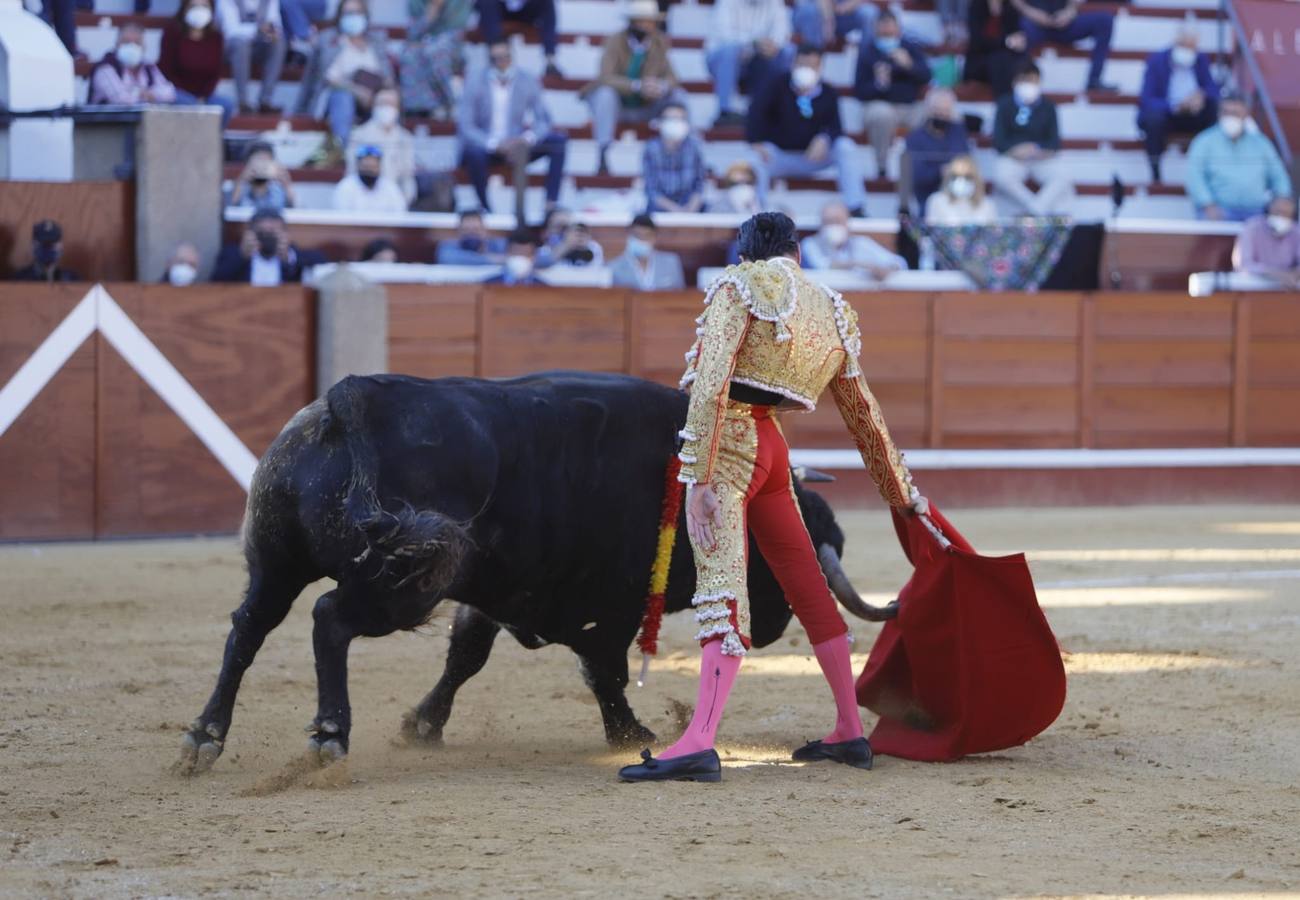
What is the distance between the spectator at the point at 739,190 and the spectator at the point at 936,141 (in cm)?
99

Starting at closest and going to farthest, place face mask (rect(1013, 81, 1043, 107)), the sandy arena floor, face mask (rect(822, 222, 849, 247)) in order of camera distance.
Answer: the sandy arena floor, face mask (rect(822, 222, 849, 247)), face mask (rect(1013, 81, 1043, 107))

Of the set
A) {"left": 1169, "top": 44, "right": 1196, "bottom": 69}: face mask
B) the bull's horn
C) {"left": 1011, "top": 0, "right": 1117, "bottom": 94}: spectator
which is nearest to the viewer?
the bull's horn

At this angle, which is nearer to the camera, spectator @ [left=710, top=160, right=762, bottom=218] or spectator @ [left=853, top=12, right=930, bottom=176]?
spectator @ [left=710, top=160, right=762, bottom=218]

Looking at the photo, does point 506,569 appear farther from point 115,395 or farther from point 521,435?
point 115,395

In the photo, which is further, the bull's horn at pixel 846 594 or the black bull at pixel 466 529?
the bull's horn at pixel 846 594

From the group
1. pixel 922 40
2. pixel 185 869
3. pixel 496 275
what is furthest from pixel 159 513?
pixel 922 40

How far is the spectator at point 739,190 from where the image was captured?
36.2 feet

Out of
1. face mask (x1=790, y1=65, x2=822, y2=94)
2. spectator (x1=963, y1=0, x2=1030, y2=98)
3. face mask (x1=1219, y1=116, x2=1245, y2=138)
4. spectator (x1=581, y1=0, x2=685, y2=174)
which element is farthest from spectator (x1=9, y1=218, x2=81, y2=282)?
face mask (x1=1219, y1=116, x2=1245, y2=138)

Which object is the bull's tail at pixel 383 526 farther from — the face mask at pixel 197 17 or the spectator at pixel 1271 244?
the spectator at pixel 1271 244

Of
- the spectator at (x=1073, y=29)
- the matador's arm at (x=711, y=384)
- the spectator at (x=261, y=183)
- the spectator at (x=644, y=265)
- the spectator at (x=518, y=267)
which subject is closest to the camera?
the matador's arm at (x=711, y=384)

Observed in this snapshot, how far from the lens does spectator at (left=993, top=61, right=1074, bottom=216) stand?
1205cm

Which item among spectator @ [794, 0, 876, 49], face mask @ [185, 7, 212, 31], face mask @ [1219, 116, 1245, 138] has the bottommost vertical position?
face mask @ [1219, 116, 1245, 138]

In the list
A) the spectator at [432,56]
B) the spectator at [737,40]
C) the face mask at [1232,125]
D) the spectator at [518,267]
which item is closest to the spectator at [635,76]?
the spectator at [737,40]

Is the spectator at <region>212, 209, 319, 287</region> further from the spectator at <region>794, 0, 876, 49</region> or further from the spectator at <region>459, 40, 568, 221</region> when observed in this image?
the spectator at <region>794, 0, 876, 49</region>
